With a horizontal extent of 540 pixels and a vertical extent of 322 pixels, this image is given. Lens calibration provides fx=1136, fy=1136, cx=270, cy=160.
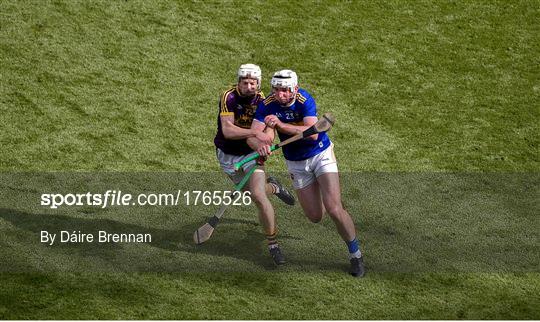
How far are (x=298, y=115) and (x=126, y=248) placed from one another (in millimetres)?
2910

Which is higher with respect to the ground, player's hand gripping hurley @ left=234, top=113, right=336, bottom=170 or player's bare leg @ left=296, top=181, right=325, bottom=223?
player's hand gripping hurley @ left=234, top=113, right=336, bottom=170

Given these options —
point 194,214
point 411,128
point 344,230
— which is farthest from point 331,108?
point 344,230

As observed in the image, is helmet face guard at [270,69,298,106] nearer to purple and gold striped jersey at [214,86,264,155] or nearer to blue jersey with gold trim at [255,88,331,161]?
blue jersey with gold trim at [255,88,331,161]

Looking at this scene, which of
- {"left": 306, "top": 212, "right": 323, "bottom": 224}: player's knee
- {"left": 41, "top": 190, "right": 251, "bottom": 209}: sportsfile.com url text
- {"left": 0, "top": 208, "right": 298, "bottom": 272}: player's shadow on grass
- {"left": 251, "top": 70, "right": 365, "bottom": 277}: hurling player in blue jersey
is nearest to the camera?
{"left": 251, "top": 70, "right": 365, "bottom": 277}: hurling player in blue jersey

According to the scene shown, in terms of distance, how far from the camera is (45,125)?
17734 millimetres

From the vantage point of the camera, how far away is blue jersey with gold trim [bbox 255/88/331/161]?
1372 centimetres

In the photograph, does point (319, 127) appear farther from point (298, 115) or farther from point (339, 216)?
point (339, 216)

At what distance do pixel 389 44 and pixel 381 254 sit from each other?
612cm

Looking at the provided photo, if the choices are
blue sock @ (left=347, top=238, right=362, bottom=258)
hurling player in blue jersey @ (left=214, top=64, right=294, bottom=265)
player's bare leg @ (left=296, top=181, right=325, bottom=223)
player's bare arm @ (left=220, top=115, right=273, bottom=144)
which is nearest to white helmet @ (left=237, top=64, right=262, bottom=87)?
hurling player in blue jersey @ (left=214, top=64, right=294, bottom=265)

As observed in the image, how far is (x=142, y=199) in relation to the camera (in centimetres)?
1605

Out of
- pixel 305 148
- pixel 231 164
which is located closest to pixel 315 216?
pixel 305 148

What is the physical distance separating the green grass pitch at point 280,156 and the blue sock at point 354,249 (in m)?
0.32

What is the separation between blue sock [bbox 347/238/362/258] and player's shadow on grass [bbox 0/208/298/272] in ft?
3.49

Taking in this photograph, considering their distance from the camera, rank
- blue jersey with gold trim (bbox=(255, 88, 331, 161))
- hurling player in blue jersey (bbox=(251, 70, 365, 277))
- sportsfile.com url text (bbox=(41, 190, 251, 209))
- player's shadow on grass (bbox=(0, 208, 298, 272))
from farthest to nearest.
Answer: sportsfile.com url text (bbox=(41, 190, 251, 209)), player's shadow on grass (bbox=(0, 208, 298, 272)), blue jersey with gold trim (bbox=(255, 88, 331, 161)), hurling player in blue jersey (bbox=(251, 70, 365, 277))
